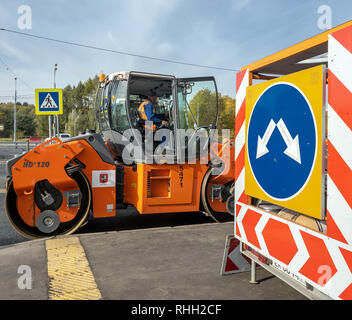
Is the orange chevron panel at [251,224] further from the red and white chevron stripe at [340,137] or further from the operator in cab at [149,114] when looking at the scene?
the operator in cab at [149,114]

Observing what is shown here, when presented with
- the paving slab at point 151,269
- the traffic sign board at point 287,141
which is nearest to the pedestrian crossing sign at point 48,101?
the paving slab at point 151,269

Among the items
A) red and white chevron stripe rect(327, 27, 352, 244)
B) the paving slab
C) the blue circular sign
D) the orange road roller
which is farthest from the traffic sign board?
the orange road roller

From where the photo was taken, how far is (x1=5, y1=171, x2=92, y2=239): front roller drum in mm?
4938

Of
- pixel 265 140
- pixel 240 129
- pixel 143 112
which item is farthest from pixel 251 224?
pixel 143 112

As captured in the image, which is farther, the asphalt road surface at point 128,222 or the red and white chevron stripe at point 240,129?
the asphalt road surface at point 128,222

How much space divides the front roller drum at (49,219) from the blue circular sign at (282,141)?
10.7 feet

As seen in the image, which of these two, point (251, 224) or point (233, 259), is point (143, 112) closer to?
point (233, 259)

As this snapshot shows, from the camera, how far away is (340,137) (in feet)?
6.51

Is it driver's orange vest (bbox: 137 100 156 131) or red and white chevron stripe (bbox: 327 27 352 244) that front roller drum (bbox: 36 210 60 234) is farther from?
red and white chevron stripe (bbox: 327 27 352 244)

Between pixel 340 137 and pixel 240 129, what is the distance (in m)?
1.30

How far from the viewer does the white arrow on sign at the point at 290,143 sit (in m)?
2.40

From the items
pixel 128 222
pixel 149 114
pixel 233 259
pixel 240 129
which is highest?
pixel 149 114

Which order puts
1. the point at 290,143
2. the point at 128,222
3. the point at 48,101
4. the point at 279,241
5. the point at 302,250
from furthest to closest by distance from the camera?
the point at 48,101 → the point at 128,222 → the point at 279,241 → the point at 290,143 → the point at 302,250
